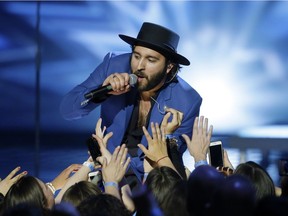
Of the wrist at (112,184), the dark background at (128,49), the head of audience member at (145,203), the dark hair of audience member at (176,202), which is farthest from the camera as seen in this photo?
the dark background at (128,49)

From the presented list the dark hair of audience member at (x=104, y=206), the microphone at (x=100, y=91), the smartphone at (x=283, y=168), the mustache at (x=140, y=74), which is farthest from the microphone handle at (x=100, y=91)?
the dark hair of audience member at (x=104, y=206)

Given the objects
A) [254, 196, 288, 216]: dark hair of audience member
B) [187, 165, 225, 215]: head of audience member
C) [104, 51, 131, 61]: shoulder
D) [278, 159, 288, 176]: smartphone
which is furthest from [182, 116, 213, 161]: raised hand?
[254, 196, 288, 216]: dark hair of audience member

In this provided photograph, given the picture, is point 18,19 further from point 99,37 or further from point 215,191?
point 215,191

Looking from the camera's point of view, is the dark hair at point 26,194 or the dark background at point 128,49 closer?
the dark hair at point 26,194

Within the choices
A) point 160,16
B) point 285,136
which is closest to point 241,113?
point 285,136

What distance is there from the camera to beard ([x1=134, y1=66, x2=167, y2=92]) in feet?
9.38

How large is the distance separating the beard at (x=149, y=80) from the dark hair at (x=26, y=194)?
97 centimetres

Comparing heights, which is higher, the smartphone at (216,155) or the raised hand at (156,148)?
the raised hand at (156,148)

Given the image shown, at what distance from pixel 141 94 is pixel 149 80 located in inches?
6.8

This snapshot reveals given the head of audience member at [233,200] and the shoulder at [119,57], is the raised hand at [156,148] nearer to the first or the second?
the shoulder at [119,57]

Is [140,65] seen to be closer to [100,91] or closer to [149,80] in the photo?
[149,80]

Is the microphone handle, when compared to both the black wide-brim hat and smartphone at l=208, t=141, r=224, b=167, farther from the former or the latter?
smartphone at l=208, t=141, r=224, b=167

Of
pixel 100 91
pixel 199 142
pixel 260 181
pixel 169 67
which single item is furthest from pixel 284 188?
pixel 169 67

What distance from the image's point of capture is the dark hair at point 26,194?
196cm
